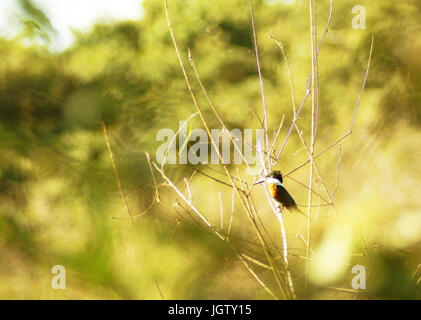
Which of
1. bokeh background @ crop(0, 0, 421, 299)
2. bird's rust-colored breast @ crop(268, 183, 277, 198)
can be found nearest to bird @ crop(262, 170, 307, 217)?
bird's rust-colored breast @ crop(268, 183, 277, 198)

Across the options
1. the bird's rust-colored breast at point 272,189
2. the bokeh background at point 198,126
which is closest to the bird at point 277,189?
the bird's rust-colored breast at point 272,189

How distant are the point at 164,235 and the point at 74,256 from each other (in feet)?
1.37

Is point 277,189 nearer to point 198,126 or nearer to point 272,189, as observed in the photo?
point 272,189

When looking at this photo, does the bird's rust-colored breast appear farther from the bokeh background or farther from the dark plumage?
the bokeh background

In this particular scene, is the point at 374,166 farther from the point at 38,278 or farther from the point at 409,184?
the point at 38,278

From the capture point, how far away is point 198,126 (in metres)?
1.19

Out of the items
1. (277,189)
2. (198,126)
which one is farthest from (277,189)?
(198,126)

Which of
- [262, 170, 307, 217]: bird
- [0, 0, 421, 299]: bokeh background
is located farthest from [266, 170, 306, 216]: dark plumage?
[0, 0, 421, 299]: bokeh background

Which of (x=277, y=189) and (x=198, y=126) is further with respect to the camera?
(x=198, y=126)

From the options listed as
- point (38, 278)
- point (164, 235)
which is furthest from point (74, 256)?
point (164, 235)

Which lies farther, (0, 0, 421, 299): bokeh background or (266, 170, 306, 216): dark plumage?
(0, 0, 421, 299): bokeh background

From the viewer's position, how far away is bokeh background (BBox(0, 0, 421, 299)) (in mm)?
844

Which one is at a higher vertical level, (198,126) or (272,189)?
(198,126)

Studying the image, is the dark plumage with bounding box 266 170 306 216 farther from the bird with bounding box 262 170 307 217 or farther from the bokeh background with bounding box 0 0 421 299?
the bokeh background with bounding box 0 0 421 299
